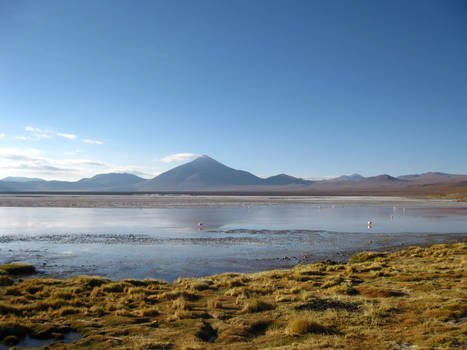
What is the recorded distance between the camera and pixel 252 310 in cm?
1116

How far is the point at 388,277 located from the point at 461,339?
786 cm

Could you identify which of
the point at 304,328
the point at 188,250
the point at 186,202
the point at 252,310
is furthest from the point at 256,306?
the point at 186,202

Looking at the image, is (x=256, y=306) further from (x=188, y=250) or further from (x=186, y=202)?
(x=186, y=202)

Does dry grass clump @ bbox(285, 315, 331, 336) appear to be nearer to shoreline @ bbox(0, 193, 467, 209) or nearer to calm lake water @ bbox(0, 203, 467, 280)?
calm lake water @ bbox(0, 203, 467, 280)

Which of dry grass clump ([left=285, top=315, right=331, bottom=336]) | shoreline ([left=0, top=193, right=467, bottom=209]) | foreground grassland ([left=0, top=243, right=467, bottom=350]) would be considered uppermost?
shoreline ([left=0, top=193, right=467, bottom=209])

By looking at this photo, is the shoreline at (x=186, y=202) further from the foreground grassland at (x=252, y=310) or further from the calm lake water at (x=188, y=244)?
the foreground grassland at (x=252, y=310)

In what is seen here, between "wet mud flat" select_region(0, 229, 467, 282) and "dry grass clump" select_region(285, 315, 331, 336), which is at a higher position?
"dry grass clump" select_region(285, 315, 331, 336)

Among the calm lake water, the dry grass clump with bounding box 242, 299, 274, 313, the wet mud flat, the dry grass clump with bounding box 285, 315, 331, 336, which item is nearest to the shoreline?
the calm lake water

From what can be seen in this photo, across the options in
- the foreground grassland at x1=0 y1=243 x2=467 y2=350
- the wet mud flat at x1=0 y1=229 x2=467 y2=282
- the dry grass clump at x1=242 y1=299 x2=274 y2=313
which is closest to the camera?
the foreground grassland at x1=0 y1=243 x2=467 y2=350

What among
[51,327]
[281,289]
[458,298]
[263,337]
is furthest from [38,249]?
[458,298]

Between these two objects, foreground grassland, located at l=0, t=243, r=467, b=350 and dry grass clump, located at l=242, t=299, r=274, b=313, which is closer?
foreground grassland, located at l=0, t=243, r=467, b=350

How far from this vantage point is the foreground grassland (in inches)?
337

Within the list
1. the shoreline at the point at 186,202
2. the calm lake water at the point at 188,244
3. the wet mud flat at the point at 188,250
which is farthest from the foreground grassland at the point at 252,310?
the shoreline at the point at 186,202

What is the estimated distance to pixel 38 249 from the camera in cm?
2350
